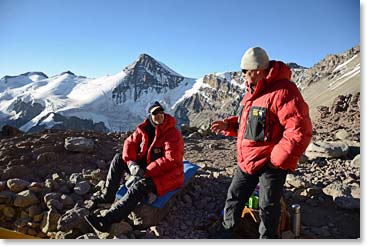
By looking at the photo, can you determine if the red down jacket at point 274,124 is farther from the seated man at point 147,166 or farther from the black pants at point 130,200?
the black pants at point 130,200

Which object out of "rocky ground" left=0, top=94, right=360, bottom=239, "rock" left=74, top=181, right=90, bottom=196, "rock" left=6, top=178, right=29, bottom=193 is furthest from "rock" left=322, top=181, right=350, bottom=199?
"rock" left=6, top=178, right=29, bottom=193

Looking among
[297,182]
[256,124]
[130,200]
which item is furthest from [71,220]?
[297,182]

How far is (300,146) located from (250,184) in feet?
1.75

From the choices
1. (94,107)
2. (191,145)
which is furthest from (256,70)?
(94,107)

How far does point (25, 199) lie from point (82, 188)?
600mm

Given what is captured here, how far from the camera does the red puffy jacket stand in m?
3.12

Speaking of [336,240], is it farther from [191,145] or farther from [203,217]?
[191,145]

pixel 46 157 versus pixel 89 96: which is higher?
pixel 89 96

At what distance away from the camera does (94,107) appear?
98625 millimetres

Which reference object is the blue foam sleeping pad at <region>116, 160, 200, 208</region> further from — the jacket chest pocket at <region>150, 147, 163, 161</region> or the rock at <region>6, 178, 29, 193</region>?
the rock at <region>6, 178, 29, 193</region>

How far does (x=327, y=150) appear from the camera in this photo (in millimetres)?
4777

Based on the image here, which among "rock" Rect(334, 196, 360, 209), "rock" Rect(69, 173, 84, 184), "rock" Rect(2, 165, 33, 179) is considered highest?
"rock" Rect(2, 165, 33, 179)

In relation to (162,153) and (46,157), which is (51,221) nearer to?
(162,153)

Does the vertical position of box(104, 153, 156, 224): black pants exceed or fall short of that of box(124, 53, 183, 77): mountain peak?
it falls short
